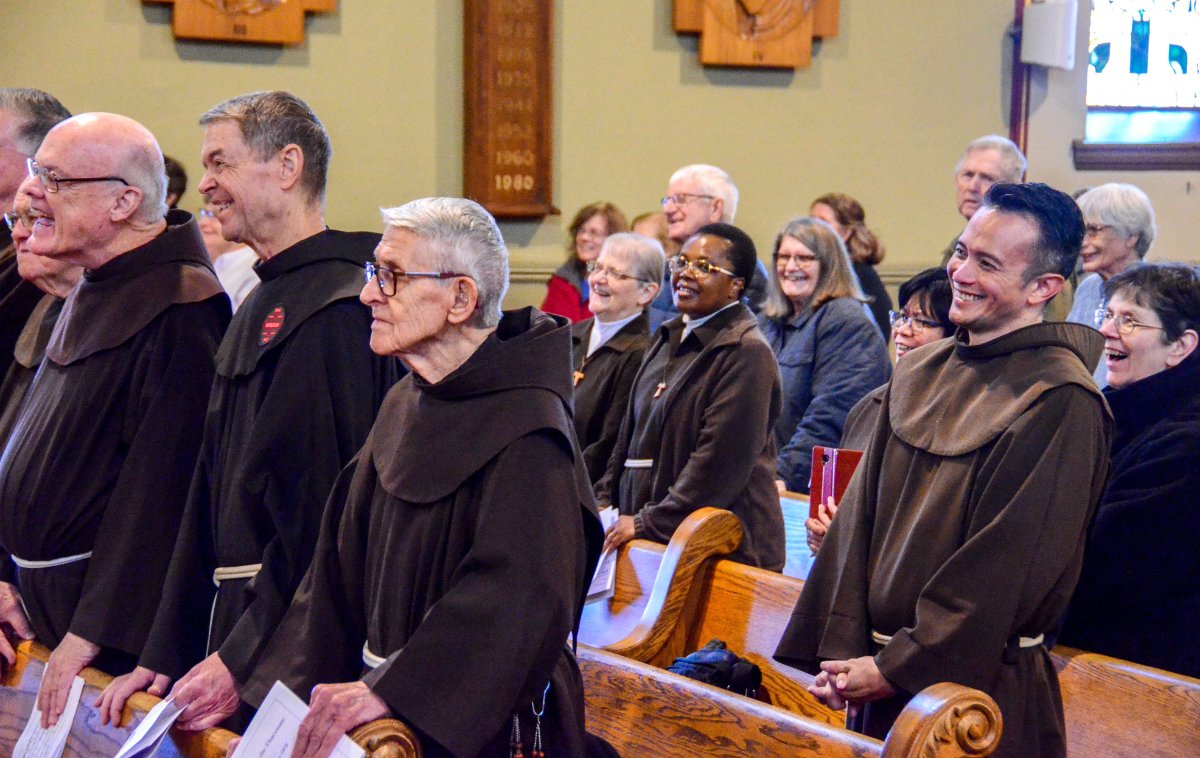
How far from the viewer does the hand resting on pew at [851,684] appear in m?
2.52

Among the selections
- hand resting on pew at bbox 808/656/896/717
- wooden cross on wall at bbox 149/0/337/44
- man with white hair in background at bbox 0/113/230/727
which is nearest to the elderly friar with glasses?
hand resting on pew at bbox 808/656/896/717

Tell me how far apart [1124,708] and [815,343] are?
260cm

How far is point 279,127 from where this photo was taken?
285 cm

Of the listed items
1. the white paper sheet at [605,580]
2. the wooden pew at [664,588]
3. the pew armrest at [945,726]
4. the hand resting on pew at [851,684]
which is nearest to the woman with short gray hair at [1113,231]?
the wooden pew at [664,588]

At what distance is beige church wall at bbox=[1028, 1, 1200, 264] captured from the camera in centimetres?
843

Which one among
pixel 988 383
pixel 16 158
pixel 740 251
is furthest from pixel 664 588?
pixel 16 158

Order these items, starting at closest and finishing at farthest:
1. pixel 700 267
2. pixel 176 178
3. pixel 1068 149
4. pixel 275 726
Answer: pixel 275 726
pixel 700 267
pixel 176 178
pixel 1068 149

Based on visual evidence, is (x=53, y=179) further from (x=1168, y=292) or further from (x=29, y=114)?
(x=1168, y=292)

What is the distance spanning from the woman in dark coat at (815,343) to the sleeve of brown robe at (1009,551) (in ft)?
7.97

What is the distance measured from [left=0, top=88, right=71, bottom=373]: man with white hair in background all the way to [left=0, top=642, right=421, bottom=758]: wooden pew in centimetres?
119

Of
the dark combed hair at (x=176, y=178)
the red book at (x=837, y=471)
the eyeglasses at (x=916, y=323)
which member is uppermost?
the dark combed hair at (x=176, y=178)

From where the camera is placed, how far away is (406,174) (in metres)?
7.38

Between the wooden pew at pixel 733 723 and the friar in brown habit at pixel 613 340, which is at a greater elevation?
the friar in brown habit at pixel 613 340

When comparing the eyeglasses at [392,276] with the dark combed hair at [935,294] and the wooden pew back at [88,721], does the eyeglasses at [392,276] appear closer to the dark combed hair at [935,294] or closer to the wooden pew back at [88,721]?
the wooden pew back at [88,721]
